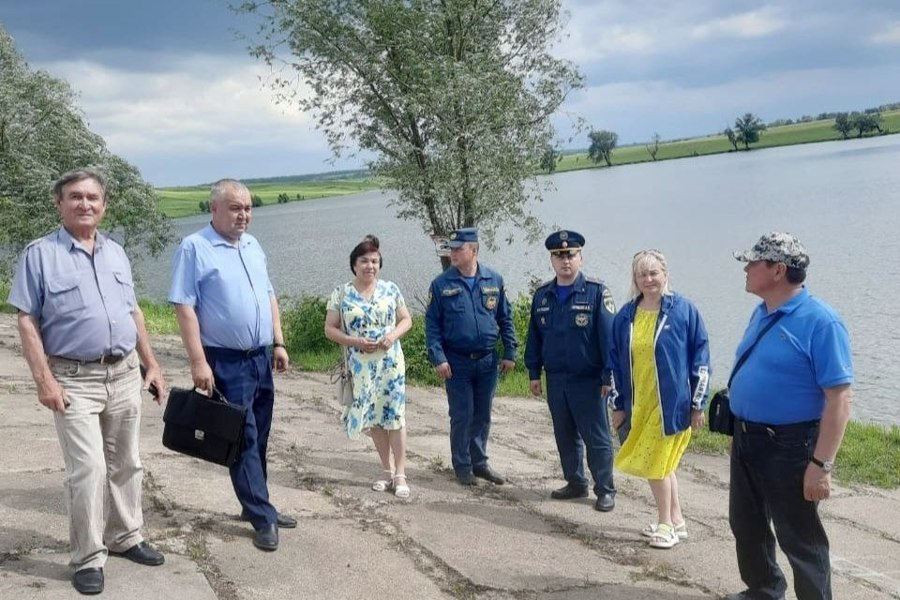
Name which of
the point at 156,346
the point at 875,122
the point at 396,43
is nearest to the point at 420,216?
the point at 396,43

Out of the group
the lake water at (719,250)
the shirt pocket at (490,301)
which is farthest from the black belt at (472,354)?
the lake water at (719,250)

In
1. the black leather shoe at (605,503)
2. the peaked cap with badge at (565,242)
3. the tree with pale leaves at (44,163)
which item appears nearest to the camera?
the peaked cap with badge at (565,242)

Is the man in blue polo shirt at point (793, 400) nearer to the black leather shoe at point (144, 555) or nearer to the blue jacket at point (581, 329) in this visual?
the blue jacket at point (581, 329)

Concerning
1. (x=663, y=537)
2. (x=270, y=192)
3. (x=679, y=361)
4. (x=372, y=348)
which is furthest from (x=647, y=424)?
(x=270, y=192)

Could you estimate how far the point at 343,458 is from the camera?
741 centimetres

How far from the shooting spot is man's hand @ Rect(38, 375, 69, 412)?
13.4 feet

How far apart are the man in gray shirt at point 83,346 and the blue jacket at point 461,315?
2732 millimetres

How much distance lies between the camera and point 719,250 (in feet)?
106

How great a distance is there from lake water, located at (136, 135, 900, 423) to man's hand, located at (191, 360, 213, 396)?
10790 millimetres

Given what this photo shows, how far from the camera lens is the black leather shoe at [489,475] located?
22.9 ft

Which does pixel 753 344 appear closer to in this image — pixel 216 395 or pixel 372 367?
pixel 372 367

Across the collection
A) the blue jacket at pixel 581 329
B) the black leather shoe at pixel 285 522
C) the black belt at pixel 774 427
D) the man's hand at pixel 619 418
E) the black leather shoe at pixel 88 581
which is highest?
the blue jacket at pixel 581 329

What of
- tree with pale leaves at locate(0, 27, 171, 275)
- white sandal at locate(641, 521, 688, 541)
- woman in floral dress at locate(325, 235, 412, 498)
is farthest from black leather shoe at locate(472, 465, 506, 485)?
tree with pale leaves at locate(0, 27, 171, 275)

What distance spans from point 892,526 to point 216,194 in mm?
5553
